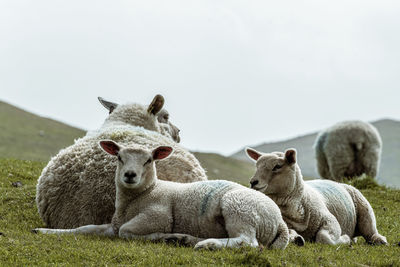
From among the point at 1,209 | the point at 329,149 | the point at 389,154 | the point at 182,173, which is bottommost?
the point at 389,154

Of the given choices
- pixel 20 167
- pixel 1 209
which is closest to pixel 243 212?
pixel 1 209

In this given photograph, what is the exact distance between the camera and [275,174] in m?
7.25

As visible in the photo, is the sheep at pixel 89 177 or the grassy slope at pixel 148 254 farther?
the sheep at pixel 89 177

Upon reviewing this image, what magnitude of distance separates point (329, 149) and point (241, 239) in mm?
14127

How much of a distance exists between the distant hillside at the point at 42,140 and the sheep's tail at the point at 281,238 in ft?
120

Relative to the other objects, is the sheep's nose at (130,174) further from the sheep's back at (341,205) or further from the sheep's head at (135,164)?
the sheep's back at (341,205)

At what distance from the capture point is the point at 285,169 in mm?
7250

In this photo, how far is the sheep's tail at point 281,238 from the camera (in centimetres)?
622

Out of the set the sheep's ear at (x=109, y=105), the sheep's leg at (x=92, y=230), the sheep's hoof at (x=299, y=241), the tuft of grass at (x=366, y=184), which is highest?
the sheep's ear at (x=109, y=105)

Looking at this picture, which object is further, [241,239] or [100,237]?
[100,237]

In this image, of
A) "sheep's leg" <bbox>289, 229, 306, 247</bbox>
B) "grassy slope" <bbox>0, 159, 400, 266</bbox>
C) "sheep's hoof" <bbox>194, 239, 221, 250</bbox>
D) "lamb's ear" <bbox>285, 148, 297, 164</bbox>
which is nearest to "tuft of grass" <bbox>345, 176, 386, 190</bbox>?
"grassy slope" <bbox>0, 159, 400, 266</bbox>

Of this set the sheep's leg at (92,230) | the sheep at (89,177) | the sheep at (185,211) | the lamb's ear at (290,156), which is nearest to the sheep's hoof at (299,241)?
the sheep at (185,211)

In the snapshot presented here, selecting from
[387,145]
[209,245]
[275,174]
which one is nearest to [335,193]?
[275,174]

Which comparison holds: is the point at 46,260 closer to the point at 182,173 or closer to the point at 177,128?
the point at 182,173
